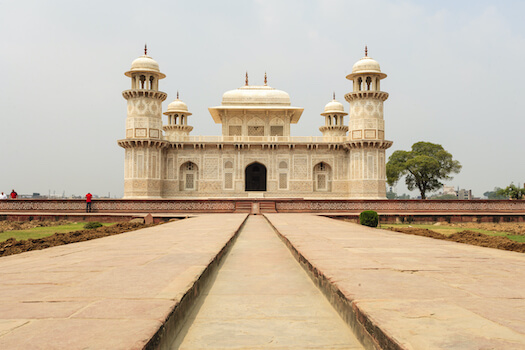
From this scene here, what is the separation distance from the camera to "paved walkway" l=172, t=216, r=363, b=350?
2.15 metres

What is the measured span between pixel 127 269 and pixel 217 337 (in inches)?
58.3

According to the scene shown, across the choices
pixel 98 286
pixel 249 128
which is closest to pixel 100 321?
pixel 98 286

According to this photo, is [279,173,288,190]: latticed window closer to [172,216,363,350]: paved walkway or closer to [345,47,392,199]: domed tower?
[345,47,392,199]: domed tower

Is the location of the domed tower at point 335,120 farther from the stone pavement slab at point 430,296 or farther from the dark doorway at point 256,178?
the stone pavement slab at point 430,296

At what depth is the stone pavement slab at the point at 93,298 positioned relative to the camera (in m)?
1.66

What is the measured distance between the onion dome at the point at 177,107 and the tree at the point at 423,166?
21.0 meters

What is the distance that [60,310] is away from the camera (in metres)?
2.07

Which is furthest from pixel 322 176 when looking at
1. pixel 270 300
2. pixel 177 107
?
pixel 270 300

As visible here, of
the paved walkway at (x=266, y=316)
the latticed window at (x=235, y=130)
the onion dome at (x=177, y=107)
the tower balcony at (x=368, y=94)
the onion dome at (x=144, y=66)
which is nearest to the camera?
the paved walkway at (x=266, y=316)

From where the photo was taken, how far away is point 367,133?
27.1m

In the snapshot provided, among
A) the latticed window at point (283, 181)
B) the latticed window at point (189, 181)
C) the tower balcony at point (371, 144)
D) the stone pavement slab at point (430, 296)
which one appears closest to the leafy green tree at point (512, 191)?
the tower balcony at point (371, 144)

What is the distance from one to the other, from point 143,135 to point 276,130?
9.72 metres

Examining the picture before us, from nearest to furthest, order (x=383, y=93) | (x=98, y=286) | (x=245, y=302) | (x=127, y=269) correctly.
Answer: (x=98, y=286) < (x=245, y=302) < (x=127, y=269) < (x=383, y=93)

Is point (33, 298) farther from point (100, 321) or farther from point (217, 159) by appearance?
point (217, 159)
